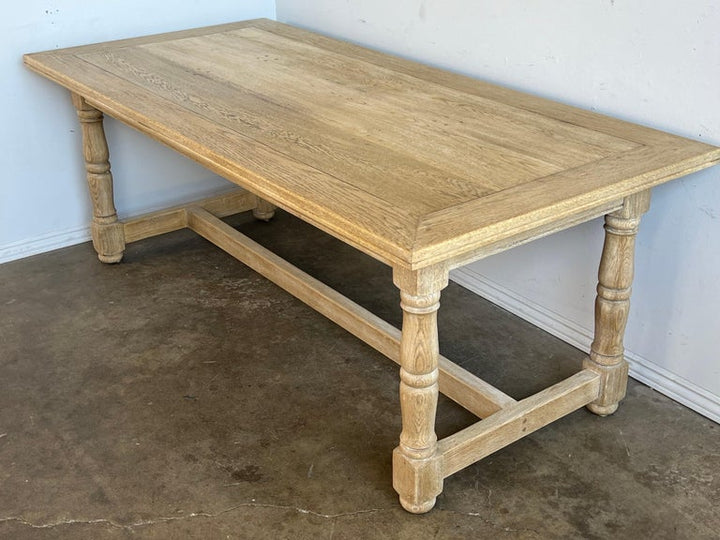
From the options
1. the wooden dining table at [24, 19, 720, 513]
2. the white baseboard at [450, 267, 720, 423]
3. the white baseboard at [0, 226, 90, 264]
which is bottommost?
the white baseboard at [0, 226, 90, 264]

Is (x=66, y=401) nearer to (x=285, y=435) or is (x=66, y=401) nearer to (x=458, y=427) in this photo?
(x=285, y=435)

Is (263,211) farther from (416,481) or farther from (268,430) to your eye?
Result: (416,481)

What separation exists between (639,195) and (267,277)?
141cm

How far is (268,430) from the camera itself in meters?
2.66

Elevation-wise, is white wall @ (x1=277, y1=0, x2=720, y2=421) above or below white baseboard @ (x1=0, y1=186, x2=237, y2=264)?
above

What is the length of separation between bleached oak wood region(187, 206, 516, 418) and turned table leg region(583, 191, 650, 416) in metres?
0.31

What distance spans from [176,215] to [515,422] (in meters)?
1.80

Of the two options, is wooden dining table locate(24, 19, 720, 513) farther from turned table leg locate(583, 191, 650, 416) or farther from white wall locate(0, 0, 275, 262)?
white wall locate(0, 0, 275, 262)

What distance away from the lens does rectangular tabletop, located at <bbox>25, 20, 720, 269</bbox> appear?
2041 mm

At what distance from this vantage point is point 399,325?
3.20m

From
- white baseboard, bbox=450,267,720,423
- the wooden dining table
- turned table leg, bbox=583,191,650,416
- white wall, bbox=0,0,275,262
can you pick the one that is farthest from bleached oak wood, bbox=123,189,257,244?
turned table leg, bbox=583,191,650,416

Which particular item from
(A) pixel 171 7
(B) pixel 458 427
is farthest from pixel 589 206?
(A) pixel 171 7

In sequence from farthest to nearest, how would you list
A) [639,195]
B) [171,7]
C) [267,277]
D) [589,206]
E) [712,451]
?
[171,7], [267,277], [712,451], [639,195], [589,206]

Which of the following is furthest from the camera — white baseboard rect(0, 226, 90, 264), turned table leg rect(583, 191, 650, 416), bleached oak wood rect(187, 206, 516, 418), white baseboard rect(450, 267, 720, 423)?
white baseboard rect(0, 226, 90, 264)
